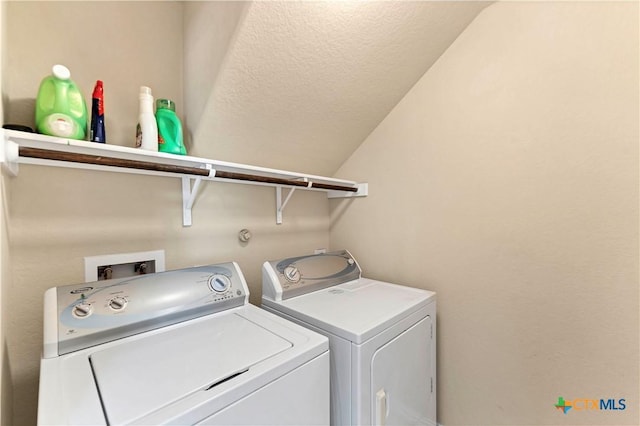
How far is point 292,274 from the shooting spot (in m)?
1.53

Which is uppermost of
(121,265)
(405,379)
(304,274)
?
(121,265)

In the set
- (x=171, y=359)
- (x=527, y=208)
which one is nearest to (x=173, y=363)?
(x=171, y=359)

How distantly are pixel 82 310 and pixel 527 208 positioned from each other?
→ 2.02 meters

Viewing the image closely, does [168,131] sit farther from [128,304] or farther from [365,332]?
[365,332]

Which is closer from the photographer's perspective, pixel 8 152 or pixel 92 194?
pixel 8 152

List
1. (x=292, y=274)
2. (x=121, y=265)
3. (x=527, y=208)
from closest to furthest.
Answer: (x=121, y=265) < (x=527, y=208) < (x=292, y=274)

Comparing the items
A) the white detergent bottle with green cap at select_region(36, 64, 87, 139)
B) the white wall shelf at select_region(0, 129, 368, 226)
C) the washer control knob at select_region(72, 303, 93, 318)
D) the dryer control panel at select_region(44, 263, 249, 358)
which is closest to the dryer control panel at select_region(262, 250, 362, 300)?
the dryer control panel at select_region(44, 263, 249, 358)

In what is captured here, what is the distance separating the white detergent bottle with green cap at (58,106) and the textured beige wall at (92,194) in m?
0.19

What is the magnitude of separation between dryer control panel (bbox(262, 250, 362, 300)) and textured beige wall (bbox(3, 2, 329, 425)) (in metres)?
0.36

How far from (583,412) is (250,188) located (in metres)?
2.13

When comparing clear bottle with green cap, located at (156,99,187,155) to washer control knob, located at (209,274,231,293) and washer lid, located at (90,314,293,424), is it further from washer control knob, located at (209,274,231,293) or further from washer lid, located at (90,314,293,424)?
washer lid, located at (90,314,293,424)

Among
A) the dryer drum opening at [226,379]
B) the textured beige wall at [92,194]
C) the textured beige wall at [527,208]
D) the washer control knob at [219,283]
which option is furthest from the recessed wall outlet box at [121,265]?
the textured beige wall at [527,208]

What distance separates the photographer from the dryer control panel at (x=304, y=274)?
57.2 inches

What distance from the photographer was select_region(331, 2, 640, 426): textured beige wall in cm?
118
